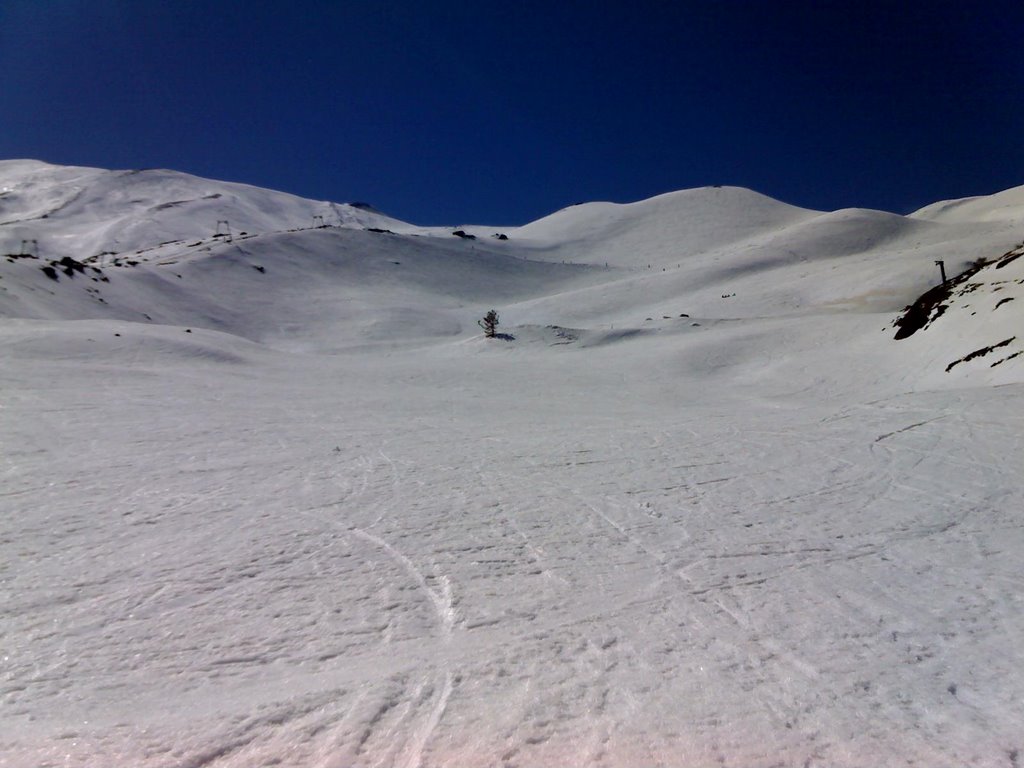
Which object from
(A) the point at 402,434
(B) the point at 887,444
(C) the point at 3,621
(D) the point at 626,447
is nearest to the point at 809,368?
(B) the point at 887,444

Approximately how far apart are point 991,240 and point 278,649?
4557 centimetres

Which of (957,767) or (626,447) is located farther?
(626,447)

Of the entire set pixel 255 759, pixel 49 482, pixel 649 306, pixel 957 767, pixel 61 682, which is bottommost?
pixel 957 767

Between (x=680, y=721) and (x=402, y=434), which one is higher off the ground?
(x=402, y=434)

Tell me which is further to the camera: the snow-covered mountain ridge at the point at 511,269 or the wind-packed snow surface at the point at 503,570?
the snow-covered mountain ridge at the point at 511,269

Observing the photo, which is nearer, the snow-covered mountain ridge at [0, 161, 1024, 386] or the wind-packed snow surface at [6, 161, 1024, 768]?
the wind-packed snow surface at [6, 161, 1024, 768]

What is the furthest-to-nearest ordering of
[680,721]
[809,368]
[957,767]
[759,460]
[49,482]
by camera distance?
[809,368] → [759,460] → [49,482] → [680,721] → [957,767]

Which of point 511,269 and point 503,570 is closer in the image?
point 503,570

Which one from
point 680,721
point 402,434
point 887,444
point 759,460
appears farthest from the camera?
point 402,434

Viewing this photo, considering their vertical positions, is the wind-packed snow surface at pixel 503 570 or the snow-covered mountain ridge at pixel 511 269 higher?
the snow-covered mountain ridge at pixel 511 269

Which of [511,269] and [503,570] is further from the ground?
[511,269]

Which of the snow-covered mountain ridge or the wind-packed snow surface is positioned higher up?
the snow-covered mountain ridge

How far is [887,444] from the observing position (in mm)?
8922

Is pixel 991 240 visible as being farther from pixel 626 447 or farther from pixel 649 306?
pixel 626 447
